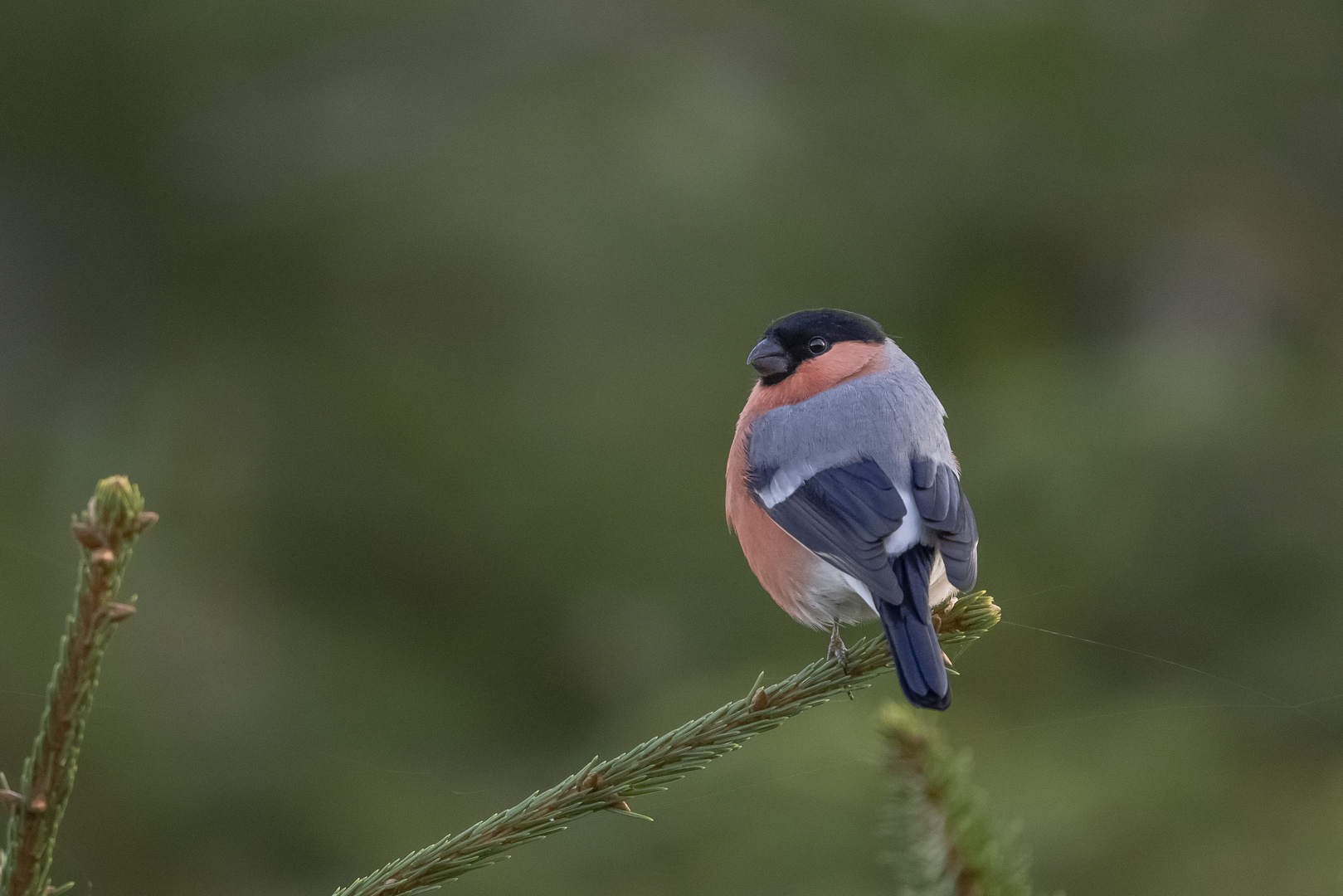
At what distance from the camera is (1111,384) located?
3098 mm

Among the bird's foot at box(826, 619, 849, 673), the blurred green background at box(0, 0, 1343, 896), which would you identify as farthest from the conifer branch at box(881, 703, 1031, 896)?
the blurred green background at box(0, 0, 1343, 896)

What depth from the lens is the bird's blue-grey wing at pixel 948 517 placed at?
5.51 feet

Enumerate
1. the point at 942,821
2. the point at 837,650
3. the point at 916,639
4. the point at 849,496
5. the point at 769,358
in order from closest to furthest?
the point at 942,821
the point at 916,639
the point at 837,650
the point at 849,496
the point at 769,358

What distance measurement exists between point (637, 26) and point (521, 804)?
3.80m

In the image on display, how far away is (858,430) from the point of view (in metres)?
2.01

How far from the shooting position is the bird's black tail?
141 centimetres

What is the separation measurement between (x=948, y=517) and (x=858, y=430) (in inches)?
11.7

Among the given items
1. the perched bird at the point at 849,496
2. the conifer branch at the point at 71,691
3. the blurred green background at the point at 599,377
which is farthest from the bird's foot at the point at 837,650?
the conifer branch at the point at 71,691

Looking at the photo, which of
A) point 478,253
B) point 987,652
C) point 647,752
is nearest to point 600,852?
point 987,652

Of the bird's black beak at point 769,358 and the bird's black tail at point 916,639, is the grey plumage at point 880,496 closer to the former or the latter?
the bird's black tail at point 916,639

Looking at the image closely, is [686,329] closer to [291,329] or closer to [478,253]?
[478,253]

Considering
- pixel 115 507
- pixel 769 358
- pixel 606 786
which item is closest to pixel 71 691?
pixel 115 507

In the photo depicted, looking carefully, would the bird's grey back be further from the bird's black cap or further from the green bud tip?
the green bud tip

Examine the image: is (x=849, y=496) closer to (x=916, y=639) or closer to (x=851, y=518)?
(x=851, y=518)
